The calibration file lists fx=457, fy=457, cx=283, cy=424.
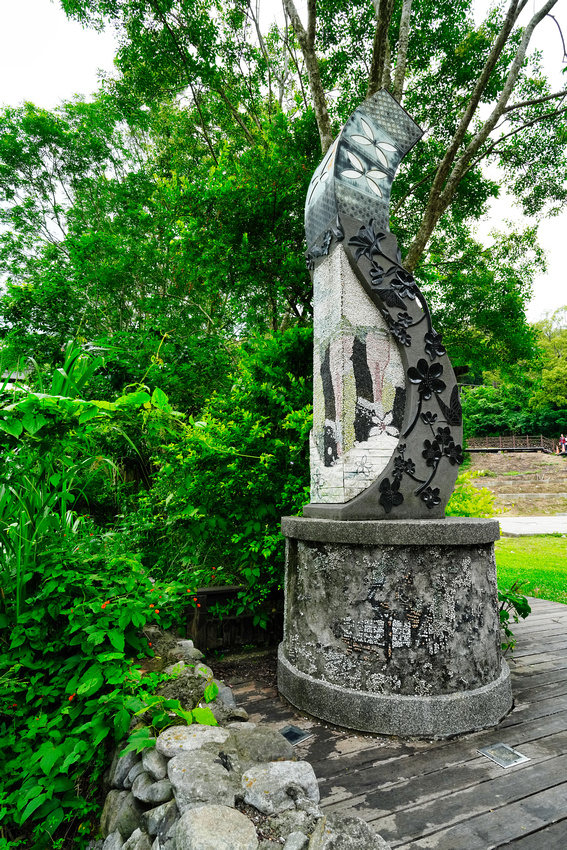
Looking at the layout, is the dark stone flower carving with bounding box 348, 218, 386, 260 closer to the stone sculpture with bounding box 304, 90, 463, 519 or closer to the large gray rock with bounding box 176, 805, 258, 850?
the stone sculpture with bounding box 304, 90, 463, 519

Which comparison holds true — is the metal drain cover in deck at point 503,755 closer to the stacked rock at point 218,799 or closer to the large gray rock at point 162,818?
the stacked rock at point 218,799

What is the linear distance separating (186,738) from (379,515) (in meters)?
1.50

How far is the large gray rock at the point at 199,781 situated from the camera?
1.38 metres

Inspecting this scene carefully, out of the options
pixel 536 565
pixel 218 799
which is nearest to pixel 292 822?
pixel 218 799

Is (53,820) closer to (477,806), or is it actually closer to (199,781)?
(199,781)

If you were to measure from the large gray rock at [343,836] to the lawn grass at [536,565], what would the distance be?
3415 mm

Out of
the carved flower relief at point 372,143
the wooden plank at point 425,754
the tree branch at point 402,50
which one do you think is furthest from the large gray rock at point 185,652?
the tree branch at point 402,50

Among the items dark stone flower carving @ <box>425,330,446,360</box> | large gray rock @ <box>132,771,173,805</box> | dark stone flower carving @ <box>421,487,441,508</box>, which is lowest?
large gray rock @ <box>132,771,173,805</box>

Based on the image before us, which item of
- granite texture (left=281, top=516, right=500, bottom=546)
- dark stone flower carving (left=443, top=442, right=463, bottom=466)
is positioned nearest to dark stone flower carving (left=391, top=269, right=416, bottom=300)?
dark stone flower carving (left=443, top=442, right=463, bottom=466)

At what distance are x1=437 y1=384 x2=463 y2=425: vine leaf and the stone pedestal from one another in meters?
0.70

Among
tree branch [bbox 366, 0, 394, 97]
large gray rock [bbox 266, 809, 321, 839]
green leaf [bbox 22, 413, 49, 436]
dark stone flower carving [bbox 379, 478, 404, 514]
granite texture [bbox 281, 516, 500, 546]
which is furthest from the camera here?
tree branch [bbox 366, 0, 394, 97]

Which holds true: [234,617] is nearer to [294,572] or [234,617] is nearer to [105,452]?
[294,572]

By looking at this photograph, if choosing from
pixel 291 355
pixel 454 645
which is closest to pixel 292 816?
pixel 454 645

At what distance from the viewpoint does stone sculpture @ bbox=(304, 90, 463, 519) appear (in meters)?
2.77
